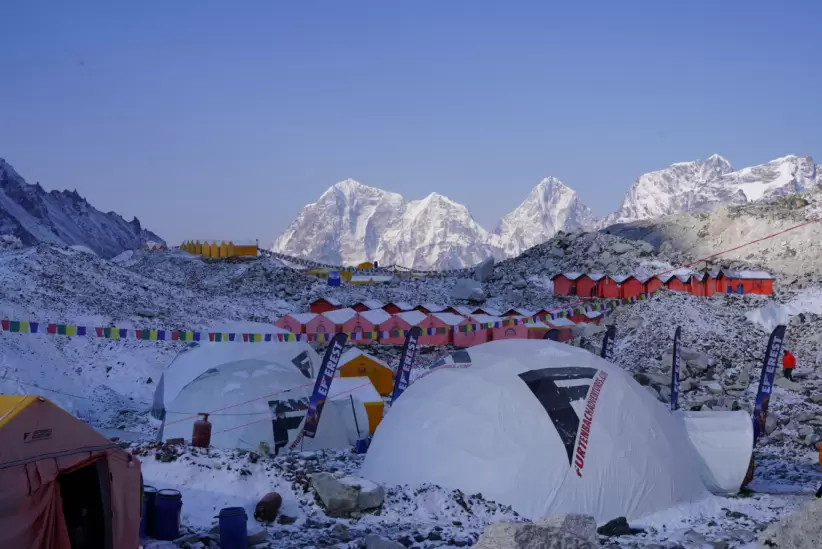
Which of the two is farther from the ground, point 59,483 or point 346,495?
point 59,483

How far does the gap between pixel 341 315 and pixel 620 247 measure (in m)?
26.9

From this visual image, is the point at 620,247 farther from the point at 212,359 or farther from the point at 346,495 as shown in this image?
the point at 346,495

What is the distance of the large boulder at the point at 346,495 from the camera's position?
1023 cm

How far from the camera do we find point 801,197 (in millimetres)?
61188

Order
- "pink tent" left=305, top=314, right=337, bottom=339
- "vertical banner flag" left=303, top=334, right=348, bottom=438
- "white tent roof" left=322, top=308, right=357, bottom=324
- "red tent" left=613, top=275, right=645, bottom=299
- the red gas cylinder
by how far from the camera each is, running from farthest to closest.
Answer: "red tent" left=613, top=275, right=645, bottom=299 < "white tent roof" left=322, top=308, right=357, bottom=324 < "pink tent" left=305, top=314, right=337, bottom=339 < "vertical banner flag" left=303, top=334, right=348, bottom=438 < the red gas cylinder

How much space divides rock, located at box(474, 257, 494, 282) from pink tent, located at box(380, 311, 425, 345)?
1934cm

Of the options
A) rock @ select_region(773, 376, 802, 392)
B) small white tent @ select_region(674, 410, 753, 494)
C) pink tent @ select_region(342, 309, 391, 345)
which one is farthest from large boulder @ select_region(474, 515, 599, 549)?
pink tent @ select_region(342, 309, 391, 345)

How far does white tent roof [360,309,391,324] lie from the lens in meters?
36.1

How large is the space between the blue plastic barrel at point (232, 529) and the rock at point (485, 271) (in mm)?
47431

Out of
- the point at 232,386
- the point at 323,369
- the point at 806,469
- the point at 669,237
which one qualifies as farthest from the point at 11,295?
the point at 669,237

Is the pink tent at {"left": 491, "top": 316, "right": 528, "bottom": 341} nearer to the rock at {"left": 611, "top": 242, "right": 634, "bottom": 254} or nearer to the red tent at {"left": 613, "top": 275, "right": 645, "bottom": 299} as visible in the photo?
the red tent at {"left": 613, "top": 275, "right": 645, "bottom": 299}

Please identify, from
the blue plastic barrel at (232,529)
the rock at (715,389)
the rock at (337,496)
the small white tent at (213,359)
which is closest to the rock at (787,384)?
the rock at (715,389)

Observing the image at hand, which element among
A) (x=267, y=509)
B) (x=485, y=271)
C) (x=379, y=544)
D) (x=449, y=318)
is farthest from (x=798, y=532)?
(x=485, y=271)

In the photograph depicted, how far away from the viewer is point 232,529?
862 centimetres
